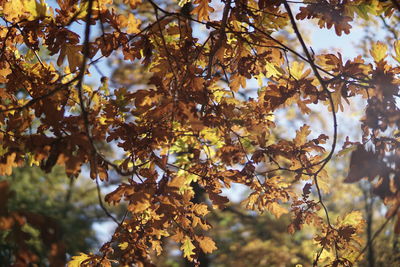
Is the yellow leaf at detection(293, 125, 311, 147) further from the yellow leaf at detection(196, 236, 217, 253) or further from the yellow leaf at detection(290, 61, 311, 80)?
the yellow leaf at detection(196, 236, 217, 253)

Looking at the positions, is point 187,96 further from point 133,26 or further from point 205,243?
point 205,243

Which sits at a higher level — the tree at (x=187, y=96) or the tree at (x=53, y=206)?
the tree at (x=53, y=206)

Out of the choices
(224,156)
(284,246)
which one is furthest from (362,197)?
(224,156)

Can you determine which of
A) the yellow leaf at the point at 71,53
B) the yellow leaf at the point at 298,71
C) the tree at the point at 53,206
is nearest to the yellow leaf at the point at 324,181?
the yellow leaf at the point at 298,71

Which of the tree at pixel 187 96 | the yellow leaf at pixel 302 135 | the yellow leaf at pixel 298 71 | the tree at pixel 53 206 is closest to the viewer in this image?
the tree at pixel 187 96

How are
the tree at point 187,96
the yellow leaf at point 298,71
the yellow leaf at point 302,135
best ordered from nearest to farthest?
1. the tree at point 187,96
2. the yellow leaf at point 298,71
3. the yellow leaf at point 302,135

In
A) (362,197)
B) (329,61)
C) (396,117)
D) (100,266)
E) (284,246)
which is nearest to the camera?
(396,117)

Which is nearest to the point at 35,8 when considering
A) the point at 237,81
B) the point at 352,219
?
the point at 237,81

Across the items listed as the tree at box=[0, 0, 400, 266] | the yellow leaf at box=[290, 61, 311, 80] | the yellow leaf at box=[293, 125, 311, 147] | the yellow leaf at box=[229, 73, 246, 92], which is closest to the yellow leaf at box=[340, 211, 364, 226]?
the tree at box=[0, 0, 400, 266]

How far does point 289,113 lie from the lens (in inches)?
349

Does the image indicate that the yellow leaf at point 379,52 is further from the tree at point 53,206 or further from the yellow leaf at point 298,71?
the tree at point 53,206

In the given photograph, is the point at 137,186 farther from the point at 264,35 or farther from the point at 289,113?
the point at 289,113

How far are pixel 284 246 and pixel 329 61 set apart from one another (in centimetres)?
707

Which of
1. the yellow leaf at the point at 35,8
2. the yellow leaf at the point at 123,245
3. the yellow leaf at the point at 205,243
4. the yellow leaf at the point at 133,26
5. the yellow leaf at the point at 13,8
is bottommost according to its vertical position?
the yellow leaf at the point at 205,243
